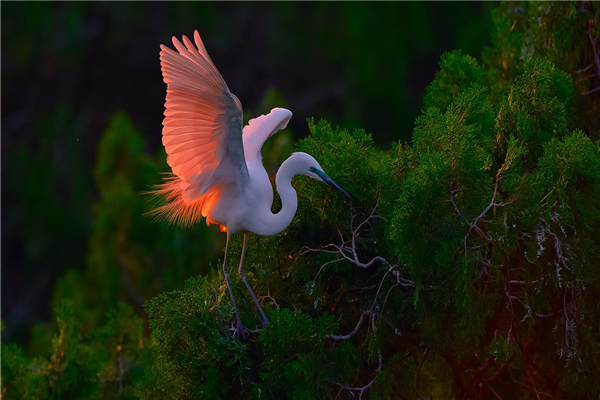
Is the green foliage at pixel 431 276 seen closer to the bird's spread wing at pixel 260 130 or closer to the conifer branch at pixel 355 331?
the conifer branch at pixel 355 331

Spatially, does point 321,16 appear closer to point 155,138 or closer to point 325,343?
point 155,138

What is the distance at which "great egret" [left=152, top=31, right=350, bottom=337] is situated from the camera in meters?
2.94

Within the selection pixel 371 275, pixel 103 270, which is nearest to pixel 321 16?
pixel 103 270

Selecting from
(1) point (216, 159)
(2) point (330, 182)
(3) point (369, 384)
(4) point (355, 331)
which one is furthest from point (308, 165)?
(3) point (369, 384)

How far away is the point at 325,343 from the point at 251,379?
10.1 inches

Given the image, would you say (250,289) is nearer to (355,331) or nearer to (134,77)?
(355,331)

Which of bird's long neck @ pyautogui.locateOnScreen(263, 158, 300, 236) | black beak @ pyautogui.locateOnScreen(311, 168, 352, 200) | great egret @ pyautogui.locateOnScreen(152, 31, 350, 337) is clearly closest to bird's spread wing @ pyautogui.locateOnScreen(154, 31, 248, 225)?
great egret @ pyautogui.locateOnScreen(152, 31, 350, 337)

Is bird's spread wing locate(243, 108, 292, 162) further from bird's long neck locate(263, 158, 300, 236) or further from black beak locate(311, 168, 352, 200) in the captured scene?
black beak locate(311, 168, 352, 200)

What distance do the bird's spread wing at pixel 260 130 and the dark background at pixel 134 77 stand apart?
6716mm

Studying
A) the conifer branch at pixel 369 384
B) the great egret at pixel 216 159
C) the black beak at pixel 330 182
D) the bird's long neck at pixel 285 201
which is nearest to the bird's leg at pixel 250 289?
the great egret at pixel 216 159

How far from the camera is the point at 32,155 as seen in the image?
12.4m

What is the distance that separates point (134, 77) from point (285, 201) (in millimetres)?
10729

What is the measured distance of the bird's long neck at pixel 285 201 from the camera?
10.2ft

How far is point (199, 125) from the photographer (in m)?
3.02
